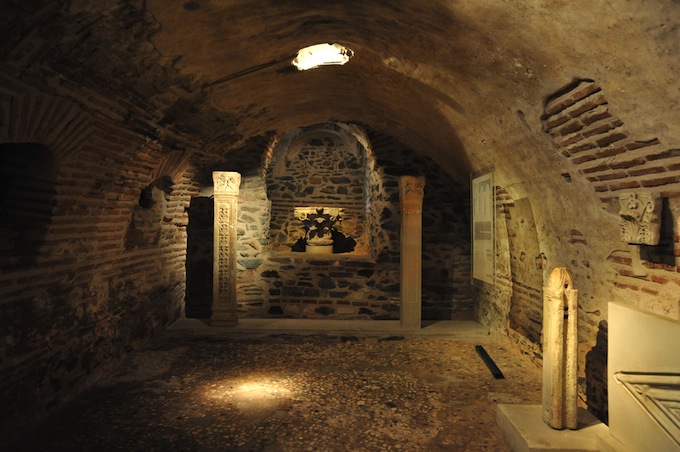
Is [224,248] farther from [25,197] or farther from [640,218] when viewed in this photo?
[640,218]

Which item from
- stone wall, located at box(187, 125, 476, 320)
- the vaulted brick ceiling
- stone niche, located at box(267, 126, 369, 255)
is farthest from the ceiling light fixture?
stone niche, located at box(267, 126, 369, 255)

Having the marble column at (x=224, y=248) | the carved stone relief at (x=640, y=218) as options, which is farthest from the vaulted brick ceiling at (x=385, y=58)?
the marble column at (x=224, y=248)

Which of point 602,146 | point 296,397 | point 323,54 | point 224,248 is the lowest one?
point 296,397

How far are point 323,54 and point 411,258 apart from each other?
3720 mm

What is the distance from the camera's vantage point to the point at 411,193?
6.76 meters

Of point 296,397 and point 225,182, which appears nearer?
point 296,397

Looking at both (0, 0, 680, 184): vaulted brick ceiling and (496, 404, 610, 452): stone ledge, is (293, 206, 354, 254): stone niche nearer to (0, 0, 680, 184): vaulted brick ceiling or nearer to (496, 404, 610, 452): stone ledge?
(0, 0, 680, 184): vaulted brick ceiling

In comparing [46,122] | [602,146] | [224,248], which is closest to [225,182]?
[224,248]

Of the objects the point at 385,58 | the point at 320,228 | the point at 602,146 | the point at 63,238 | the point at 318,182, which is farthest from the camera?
the point at 318,182

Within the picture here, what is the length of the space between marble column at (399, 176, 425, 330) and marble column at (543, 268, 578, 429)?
12.0ft

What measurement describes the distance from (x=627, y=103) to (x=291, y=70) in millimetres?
3239

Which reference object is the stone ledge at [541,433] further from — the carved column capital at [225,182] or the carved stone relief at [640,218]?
the carved column capital at [225,182]

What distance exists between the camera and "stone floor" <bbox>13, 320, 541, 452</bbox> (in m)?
3.31

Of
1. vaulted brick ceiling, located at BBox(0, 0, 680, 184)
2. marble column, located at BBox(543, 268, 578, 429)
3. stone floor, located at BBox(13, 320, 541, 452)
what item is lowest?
stone floor, located at BBox(13, 320, 541, 452)
